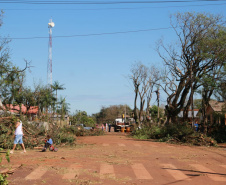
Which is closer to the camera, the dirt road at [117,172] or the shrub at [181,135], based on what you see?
the dirt road at [117,172]

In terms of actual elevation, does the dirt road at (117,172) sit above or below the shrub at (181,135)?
below

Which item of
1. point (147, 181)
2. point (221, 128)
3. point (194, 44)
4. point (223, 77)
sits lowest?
point (147, 181)

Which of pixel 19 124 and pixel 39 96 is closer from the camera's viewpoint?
pixel 19 124

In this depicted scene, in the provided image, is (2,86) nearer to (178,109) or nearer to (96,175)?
(178,109)

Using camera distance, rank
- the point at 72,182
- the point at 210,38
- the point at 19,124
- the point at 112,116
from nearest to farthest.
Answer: the point at 72,182 < the point at 19,124 < the point at 210,38 < the point at 112,116

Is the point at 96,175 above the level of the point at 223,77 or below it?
below

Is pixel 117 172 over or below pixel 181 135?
below

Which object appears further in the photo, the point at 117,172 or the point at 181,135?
the point at 181,135

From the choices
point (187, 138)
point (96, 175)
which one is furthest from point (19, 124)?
point (187, 138)

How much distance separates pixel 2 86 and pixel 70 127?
13.5m

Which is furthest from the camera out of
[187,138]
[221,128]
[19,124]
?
[221,128]

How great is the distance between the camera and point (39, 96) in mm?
45562

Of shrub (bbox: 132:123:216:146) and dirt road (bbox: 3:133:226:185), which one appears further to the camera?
shrub (bbox: 132:123:216:146)

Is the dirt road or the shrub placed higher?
the shrub
